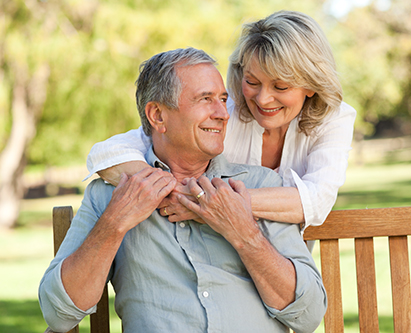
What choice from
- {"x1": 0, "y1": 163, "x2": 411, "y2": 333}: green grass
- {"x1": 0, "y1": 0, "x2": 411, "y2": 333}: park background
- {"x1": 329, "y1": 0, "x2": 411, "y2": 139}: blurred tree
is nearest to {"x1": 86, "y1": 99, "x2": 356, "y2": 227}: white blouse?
{"x1": 0, "y1": 163, "x2": 411, "y2": 333}: green grass

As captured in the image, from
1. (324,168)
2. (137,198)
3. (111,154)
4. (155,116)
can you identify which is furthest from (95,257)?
(324,168)

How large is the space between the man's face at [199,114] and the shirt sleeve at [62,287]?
0.55 m

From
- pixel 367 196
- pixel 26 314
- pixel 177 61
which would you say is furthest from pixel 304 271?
pixel 367 196

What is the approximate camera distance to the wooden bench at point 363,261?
2342 mm

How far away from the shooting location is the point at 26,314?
6164 mm

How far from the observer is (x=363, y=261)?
237 centimetres

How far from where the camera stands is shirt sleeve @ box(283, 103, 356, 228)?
7.21ft

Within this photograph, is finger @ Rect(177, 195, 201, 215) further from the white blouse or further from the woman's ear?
the woman's ear

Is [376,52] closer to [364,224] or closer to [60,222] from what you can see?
[364,224]

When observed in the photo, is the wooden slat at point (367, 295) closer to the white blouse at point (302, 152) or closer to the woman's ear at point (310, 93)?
the white blouse at point (302, 152)

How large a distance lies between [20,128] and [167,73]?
10.9 meters

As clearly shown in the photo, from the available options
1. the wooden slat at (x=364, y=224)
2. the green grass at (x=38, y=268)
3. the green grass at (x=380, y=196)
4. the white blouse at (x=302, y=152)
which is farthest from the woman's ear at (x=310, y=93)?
the green grass at (x=380, y=196)

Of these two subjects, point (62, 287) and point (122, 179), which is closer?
point (62, 287)

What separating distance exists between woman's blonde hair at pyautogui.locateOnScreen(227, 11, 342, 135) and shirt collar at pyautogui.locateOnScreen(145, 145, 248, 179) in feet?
1.44
